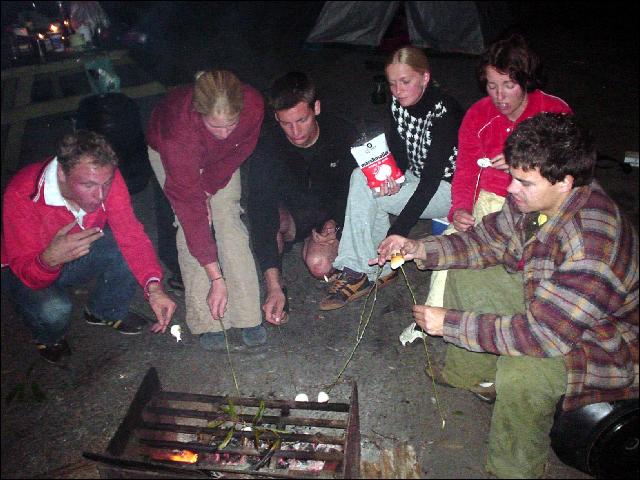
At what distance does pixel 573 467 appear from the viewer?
2.63 metres

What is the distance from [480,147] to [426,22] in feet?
21.3

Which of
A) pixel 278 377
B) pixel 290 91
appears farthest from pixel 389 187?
pixel 278 377

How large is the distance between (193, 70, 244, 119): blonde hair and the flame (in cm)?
195

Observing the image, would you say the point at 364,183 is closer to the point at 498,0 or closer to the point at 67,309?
the point at 67,309

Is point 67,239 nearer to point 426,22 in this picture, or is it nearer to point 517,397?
point 517,397

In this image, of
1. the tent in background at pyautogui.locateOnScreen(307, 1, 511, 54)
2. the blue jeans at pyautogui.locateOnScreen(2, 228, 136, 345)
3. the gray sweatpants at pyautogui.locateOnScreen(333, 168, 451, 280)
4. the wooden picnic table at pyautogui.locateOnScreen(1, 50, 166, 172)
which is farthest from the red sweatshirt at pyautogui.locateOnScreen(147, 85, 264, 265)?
the tent in background at pyautogui.locateOnScreen(307, 1, 511, 54)

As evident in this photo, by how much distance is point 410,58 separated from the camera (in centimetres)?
334

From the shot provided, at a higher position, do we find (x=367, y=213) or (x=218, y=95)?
(x=218, y=95)

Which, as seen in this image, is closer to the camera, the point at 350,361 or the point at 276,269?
the point at 350,361

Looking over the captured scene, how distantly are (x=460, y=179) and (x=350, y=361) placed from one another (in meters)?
1.51

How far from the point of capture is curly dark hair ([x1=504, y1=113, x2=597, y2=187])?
7.38 feet

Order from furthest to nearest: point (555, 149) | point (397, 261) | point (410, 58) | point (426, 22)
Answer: point (426, 22), point (410, 58), point (397, 261), point (555, 149)

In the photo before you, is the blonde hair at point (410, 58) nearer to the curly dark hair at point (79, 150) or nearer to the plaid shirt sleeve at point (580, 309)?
the plaid shirt sleeve at point (580, 309)

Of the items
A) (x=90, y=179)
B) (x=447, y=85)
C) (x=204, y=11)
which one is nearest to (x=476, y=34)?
(x=447, y=85)
